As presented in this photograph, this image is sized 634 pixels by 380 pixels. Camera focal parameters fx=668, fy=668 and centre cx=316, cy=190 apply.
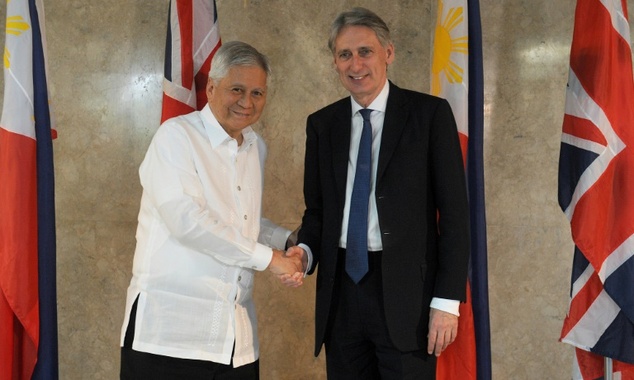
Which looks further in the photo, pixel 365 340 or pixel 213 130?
pixel 213 130

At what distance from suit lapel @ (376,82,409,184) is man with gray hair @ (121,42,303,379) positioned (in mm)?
470

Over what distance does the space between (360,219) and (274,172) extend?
1542 mm

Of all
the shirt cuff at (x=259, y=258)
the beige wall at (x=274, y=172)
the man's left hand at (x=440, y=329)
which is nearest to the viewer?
the man's left hand at (x=440, y=329)

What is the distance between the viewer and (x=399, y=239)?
2.15 m

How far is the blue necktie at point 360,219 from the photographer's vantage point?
2180 millimetres

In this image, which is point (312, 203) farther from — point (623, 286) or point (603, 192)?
point (623, 286)

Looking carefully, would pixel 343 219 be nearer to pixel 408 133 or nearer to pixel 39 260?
pixel 408 133

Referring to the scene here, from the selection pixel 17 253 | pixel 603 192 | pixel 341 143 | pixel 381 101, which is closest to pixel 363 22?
pixel 381 101

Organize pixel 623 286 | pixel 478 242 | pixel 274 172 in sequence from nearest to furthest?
1. pixel 623 286
2. pixel 478 242
3. pixel 274 172

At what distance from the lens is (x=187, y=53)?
3143 millimetres

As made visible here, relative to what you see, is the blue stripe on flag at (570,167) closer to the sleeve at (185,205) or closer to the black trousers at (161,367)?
the sleeve at (185,205)

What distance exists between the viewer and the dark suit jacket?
2.14m

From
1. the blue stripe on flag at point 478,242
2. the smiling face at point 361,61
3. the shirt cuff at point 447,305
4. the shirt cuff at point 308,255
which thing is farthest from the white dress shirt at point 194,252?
the blue stripe on flag at point 478,242

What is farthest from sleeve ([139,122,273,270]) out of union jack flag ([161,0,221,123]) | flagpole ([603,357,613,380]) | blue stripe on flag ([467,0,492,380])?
flagpole ([603,357,613,380])
